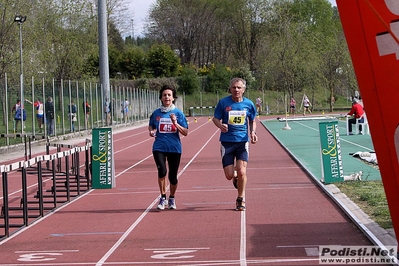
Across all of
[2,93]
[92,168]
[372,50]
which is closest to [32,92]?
[2,93]

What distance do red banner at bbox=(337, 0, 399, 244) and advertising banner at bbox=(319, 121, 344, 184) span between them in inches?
281

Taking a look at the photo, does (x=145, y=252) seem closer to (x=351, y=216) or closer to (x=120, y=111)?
(x=351, y=216)

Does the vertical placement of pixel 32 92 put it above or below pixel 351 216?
above

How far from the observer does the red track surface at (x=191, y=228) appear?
8.10m

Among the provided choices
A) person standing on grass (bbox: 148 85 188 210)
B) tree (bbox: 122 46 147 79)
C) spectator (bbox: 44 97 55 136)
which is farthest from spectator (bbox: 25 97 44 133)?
tree (bbox: 122 46 147 79)

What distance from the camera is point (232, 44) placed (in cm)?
9494

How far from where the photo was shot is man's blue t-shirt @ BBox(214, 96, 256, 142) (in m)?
11.0

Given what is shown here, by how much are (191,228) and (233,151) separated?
1753 mm

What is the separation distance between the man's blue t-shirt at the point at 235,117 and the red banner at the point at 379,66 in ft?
14.3

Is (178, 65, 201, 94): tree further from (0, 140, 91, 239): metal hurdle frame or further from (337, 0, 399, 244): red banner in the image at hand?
(337, 0, 399, 244): red banner

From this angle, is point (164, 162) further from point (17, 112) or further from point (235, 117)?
point (17, 112)

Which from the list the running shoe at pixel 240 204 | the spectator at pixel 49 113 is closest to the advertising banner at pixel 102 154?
the running shoe at pixel 240 204

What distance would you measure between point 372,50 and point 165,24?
85239 millimetres

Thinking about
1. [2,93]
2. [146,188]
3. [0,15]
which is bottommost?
[146,188]
